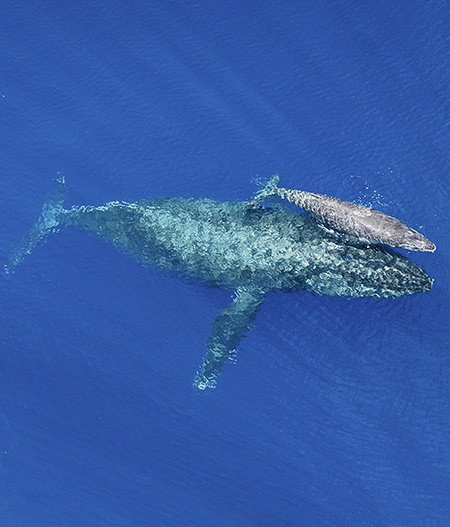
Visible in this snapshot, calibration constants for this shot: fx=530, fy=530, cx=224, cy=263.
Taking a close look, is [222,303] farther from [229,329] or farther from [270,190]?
[270,190]

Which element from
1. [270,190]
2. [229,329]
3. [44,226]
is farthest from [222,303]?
[44,226]

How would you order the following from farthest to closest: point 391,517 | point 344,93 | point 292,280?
point 344,93, point 391,517, point 292,280

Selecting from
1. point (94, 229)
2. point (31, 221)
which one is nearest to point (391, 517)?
point (94, 229)

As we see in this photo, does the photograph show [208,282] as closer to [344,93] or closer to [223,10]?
[344,93]

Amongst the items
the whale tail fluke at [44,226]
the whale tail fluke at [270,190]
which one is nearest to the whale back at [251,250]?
the whale tail fluke at [270,190]

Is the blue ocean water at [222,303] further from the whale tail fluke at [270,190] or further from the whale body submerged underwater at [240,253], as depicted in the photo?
the whale body submerged underwater at [240,253]

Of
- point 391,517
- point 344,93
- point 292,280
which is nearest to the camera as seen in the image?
point 292,280

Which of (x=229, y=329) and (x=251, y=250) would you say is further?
(x=229, y=329)
